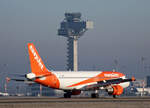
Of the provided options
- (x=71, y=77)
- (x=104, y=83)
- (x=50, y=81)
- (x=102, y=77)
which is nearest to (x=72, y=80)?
(x=71, y=77)

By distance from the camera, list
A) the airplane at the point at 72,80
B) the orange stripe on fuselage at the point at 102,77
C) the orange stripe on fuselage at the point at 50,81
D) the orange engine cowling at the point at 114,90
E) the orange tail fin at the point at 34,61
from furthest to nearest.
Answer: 1. the orange stripe on fuselage at the point at 102,77
2. the orange engine cowling at the point at 114,90
3. the orange stripe on fuselage at the point at 50,81
4. the airplane at the point at 72,80
5. the orange tail fin at the point at 34,61

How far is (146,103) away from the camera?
204 ft

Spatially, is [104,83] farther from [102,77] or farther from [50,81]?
[50,81]

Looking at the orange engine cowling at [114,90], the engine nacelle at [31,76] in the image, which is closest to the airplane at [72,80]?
the orange engine cowling at [114,90]

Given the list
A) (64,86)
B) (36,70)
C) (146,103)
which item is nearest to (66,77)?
(64,86)

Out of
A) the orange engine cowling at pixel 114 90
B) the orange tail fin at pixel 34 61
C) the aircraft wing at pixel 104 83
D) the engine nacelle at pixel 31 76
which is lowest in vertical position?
the orange engine cowling at pixel 114 90

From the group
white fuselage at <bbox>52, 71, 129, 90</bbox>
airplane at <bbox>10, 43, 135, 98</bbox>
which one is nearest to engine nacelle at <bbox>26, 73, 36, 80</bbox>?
airplane at <bbox>10, 43, 135, 98</bbox>

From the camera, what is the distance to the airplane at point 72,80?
83.9 m

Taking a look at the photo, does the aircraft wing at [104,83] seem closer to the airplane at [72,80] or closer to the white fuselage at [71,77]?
the airplane at [72,80]

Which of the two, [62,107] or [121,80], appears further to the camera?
[121,80]

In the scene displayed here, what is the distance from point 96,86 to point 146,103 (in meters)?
28.0

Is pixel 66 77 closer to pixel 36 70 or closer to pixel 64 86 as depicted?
pixel 64 86

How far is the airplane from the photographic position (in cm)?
8394

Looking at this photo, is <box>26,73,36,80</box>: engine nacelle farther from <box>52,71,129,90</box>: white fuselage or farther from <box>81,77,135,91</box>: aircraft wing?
<box>81,77,135,91</box>: aircraft wing
